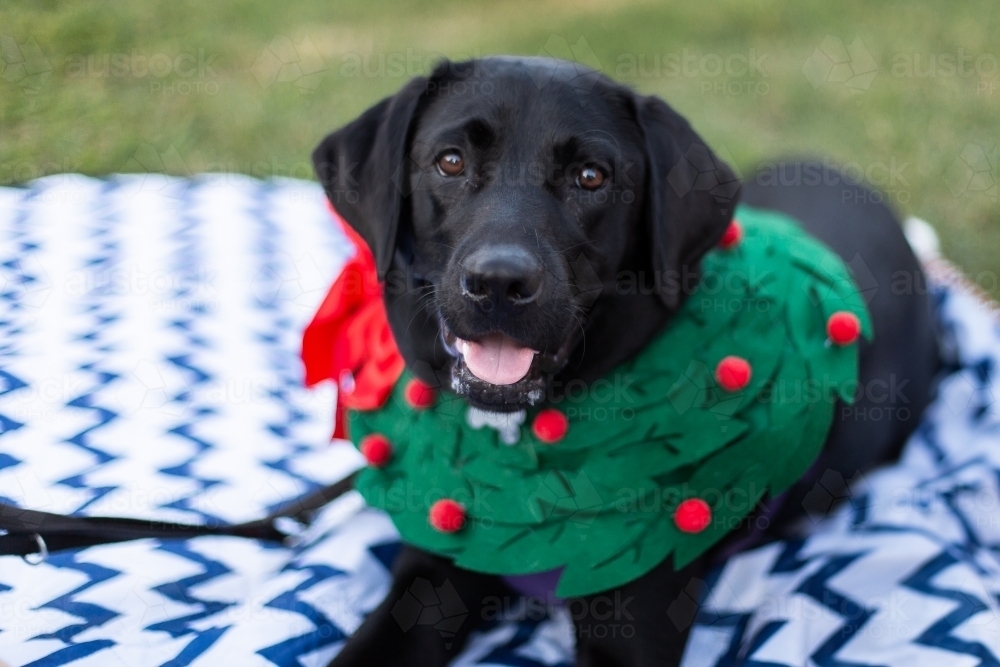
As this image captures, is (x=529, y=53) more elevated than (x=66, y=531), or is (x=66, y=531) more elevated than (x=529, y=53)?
(x=529, y=53)

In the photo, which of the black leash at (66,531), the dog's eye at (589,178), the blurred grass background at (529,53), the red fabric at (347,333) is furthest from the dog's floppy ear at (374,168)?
the blurred grass background at (529,53)

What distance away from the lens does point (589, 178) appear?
2021 millimetres

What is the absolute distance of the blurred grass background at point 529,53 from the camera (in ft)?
12.2

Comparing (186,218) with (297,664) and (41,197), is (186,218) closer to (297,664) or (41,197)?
(41,197)

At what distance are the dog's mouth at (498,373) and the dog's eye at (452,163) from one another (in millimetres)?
353

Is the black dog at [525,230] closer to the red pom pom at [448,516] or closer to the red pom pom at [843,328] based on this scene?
the red pom pom at [448,516]

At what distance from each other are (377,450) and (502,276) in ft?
2.30

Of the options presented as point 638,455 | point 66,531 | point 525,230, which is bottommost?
point 66,531

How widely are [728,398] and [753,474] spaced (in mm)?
185

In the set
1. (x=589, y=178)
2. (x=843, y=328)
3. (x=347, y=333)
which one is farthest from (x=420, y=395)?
(x=843, y=328)

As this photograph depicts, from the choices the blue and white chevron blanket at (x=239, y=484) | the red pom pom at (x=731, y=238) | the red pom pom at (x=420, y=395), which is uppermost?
the red pom pom at (x=731, y=238)

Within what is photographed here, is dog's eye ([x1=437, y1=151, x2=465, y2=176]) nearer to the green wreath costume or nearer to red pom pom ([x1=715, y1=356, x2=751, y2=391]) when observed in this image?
the green wreath costume

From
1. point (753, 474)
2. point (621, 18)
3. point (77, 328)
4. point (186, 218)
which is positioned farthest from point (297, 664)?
point (621, 18)

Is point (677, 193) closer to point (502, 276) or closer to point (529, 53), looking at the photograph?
point (502, 276)
